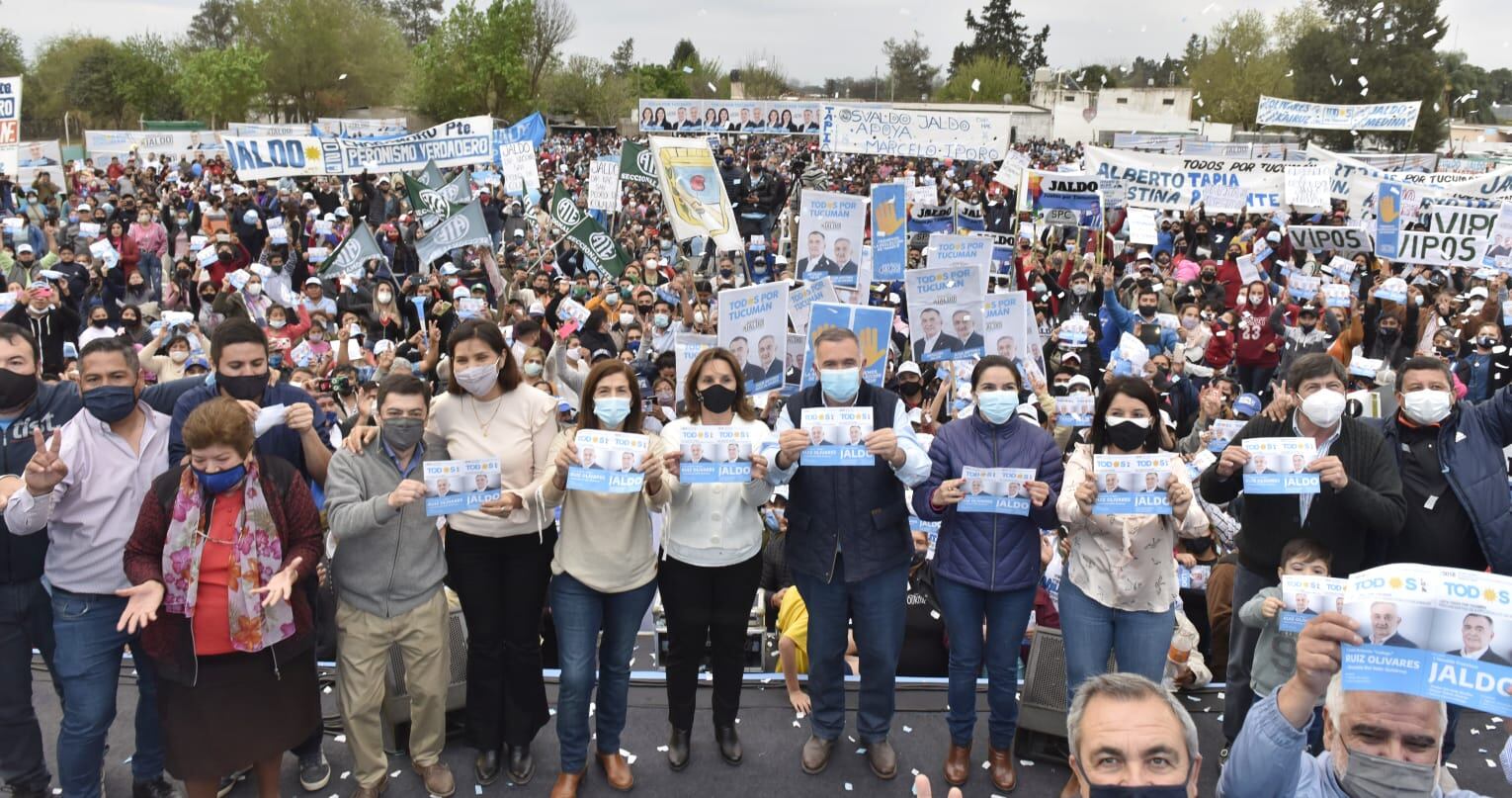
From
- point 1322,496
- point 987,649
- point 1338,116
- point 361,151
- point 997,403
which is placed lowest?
point 987,649

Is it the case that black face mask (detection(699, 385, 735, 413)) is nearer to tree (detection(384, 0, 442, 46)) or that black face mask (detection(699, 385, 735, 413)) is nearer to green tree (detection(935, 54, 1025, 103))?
green tree (detection(935, 54, 1025, 103))

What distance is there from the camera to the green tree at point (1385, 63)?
56.6 m

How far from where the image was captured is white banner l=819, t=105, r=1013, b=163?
2011 cm

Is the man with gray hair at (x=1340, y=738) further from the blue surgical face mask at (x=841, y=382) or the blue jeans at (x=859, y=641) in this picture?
the blue surgical face mask at (x=841, y=382)

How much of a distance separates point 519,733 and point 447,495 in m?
1.25

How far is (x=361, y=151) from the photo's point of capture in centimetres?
1848

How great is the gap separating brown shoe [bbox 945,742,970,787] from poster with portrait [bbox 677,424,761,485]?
1.58 metres

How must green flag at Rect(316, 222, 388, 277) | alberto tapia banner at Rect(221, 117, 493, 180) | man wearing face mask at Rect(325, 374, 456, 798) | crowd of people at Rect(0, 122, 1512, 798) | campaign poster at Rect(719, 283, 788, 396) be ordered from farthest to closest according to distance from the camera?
alberto tapia banner at Rect(221, 117, 493, 180) → green flag at Rect(316, 222, 388, 277) → campaign poster at Rect(719, 283, 788, 396) → man wearing face mask at Rect(325, 374, 456, 798) → crowd of people at Rect(0, 122, 1512, 798)

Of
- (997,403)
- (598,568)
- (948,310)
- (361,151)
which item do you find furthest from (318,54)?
(997,403)

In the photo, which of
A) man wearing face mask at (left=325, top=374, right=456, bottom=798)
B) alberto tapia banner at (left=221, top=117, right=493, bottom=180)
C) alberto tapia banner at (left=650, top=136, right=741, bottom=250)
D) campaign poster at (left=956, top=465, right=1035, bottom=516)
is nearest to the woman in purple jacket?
campaign poster at (left=956, top=465, right=1035, bottom=516)

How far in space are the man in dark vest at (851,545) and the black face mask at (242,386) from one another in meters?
2.12

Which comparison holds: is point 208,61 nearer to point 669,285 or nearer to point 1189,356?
point 669,285

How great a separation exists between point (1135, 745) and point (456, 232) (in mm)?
A: 11366

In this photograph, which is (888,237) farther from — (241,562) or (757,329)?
(241,562)
